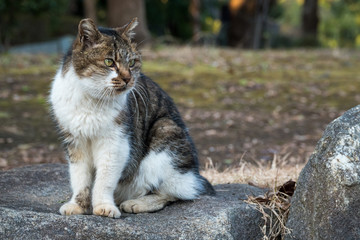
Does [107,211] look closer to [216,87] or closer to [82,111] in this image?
[82,111]

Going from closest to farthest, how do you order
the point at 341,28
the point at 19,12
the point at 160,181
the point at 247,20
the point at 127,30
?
the point at 127,30, the point at 160,181, the point at 19,12, the point at 247,20, the point at 341,28

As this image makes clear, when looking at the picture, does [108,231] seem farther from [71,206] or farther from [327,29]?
[327,29]

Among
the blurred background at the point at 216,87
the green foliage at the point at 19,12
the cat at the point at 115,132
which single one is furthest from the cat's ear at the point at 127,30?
the green foliage at the point at 19,12

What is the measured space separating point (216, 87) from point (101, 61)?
23.6 ft

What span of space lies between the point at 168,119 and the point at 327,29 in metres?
25.3

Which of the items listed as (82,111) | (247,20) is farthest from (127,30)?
(247,20)

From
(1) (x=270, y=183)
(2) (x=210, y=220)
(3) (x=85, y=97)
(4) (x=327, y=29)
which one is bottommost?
(4) (x=327, y=29)

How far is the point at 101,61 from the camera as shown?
3.32 metres

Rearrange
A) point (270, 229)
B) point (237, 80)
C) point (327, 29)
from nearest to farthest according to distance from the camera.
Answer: point (270, 229), point (237, 80), point (327, 29)

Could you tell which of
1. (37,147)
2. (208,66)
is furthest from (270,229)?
(208,66)

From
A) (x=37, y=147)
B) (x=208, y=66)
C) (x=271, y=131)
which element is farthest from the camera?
(x=208, y=66)

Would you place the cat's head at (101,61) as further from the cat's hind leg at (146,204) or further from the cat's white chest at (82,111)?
the cat's hind leg at (146,204)

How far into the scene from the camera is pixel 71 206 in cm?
345

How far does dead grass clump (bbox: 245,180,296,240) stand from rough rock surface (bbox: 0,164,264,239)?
7cm
